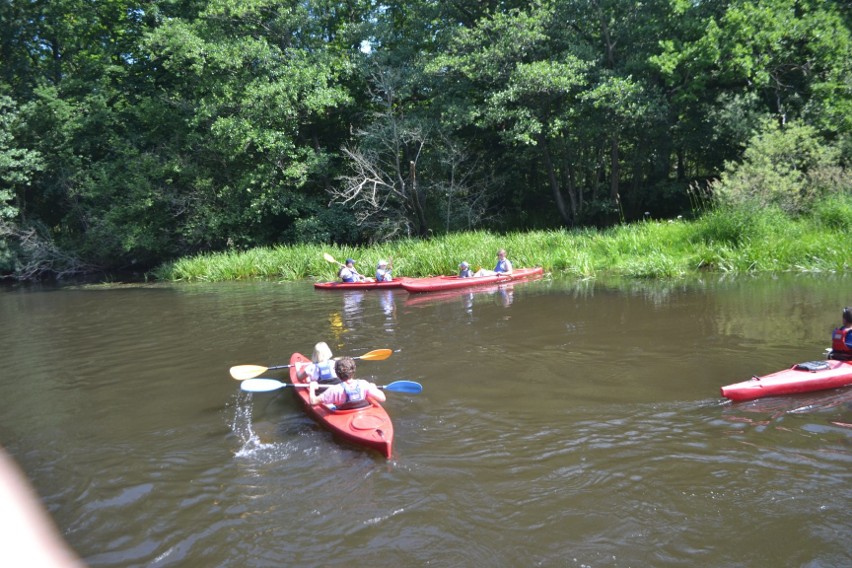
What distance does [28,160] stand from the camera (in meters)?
23.5

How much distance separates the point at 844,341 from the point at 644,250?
9.31 metres

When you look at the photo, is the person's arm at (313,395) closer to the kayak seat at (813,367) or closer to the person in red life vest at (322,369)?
the person in red life vest at (322,369)

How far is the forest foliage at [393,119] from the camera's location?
55.9 feet

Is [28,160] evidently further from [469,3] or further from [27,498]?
[27,498]

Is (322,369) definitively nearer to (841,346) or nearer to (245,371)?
(245,371)

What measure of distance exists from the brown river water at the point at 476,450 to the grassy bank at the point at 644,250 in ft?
11.0

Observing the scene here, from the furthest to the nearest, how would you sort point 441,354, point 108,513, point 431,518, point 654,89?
1. point 654,89
2. point 441,354
3. point 108,513
4. point 431,518

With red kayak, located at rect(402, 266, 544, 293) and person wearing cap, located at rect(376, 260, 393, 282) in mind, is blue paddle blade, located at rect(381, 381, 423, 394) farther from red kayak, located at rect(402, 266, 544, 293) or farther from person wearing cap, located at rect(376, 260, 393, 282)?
person wearing cap, located at rect(376, 260, 393, 282)

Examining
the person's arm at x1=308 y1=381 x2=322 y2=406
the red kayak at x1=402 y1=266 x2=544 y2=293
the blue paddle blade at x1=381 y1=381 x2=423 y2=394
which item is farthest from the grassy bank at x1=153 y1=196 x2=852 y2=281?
the person's arm at x1=308 y1=381 x2=322 y2=406

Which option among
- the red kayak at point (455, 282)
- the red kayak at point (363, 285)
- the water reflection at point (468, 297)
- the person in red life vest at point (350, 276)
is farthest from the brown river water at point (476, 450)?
the person in red life vest at point (350, 276)

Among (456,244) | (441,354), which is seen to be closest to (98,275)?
(456,244)

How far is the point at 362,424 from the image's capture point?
19.2 ft

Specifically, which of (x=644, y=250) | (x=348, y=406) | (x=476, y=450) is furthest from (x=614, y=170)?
(x=476, y=450)

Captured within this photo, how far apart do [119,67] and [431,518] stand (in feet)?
→ 86.8
